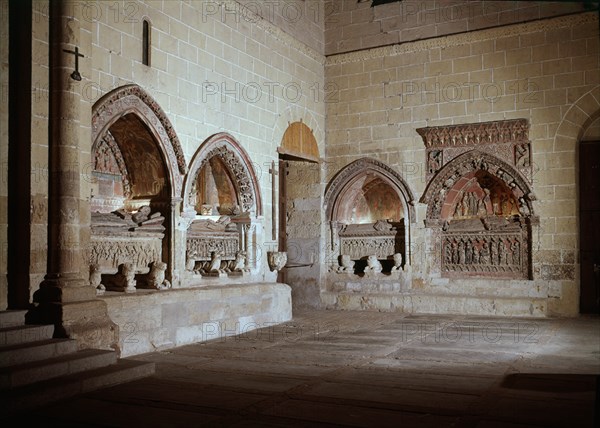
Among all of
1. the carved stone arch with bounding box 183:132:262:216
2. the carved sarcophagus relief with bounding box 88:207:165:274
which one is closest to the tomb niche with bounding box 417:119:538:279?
the carved stone arch with bounding box 183:132:262:216

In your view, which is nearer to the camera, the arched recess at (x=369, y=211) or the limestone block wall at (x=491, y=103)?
the limestone block wall at (x=491, y=103)

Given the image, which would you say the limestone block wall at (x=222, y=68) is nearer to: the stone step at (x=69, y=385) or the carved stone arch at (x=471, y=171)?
the carved stone arch at (x=471, y=171)

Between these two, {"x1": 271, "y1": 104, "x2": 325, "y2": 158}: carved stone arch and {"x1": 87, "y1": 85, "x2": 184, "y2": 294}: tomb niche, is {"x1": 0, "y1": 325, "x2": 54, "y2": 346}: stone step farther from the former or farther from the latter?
{"x1": 271, "y1": 104, "x2": 325, "y2": 158}: carved stone arch

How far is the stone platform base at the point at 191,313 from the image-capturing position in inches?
249

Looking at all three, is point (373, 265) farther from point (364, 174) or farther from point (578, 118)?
point (578, 118)

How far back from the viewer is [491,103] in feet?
32.7

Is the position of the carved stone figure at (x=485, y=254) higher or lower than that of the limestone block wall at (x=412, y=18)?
lower

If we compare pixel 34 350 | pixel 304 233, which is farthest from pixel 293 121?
pixel 34 350

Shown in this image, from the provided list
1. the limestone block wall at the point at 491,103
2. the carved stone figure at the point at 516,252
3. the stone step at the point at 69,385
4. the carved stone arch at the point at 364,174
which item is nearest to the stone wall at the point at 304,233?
the carved stone arch at the point at 364,174

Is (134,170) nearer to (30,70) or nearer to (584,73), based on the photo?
(30,70)

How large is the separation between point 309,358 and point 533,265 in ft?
16.1

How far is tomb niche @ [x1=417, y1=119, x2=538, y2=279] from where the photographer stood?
975 cm

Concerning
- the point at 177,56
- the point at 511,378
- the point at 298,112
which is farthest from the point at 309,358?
the point at 298,112

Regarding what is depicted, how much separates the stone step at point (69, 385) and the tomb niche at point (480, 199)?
6.21m
